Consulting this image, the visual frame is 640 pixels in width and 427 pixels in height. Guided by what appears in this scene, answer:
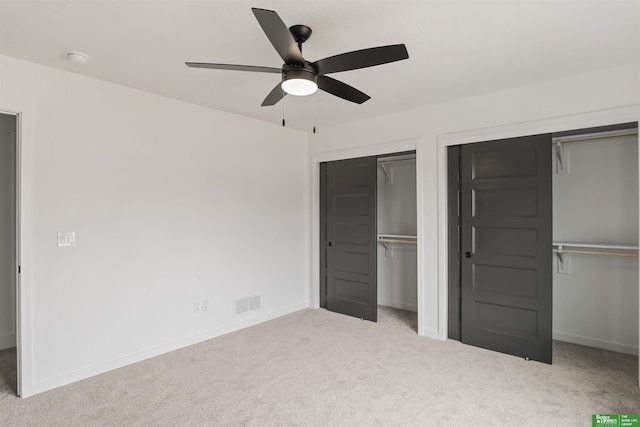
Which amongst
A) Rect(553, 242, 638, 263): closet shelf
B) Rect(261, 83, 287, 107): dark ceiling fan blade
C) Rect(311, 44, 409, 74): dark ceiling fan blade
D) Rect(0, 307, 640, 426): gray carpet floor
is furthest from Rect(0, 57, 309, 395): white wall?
Rect(553, 242, 638, 263): closet shelf

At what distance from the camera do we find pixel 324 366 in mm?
3188

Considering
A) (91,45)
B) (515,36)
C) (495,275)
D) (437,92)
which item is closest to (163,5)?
(91,45)

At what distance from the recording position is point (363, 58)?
1938 mm

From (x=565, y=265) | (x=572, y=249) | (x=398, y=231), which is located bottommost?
(x=565, y=265)

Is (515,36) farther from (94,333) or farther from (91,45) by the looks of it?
(94,333)

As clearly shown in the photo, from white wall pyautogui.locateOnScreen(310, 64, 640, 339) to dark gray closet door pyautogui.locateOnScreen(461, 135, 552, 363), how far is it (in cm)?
20

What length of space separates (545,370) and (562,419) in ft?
2.63

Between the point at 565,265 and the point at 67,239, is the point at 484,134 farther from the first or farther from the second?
the point at 67,239

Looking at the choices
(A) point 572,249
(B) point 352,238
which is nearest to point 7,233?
(B) point 352,238

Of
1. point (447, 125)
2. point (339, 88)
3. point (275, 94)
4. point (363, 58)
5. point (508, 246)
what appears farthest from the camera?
point (447, 125)

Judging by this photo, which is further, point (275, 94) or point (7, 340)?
point (7, 340)

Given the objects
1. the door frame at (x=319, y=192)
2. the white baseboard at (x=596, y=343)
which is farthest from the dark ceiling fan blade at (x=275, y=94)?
the white baseboard at (x=596, y=343)

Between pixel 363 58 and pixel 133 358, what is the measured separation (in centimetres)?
315

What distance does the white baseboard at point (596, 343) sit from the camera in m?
3.39
